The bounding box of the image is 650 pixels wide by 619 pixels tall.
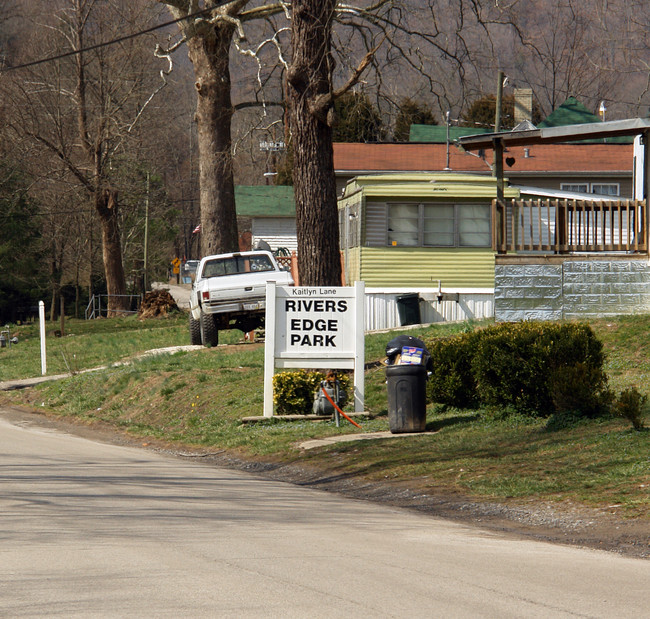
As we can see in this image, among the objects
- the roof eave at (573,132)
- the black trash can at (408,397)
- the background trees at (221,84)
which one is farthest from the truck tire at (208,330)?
the black trash can at (408,397)

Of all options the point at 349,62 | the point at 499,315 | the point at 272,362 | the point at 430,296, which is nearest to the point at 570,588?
the point at 272,362

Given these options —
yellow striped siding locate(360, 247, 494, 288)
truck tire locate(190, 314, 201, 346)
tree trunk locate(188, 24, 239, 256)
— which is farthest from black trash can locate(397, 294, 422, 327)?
truck tire locate(190, 314, 201, 346)

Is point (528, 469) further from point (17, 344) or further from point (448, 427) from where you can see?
point (17, 344)

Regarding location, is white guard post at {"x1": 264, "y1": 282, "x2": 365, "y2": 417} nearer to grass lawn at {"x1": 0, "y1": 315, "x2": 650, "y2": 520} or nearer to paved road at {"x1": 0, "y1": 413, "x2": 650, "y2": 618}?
grass lawn at {"x1": 0, "y1": 315, "x2": 650, "y2": 520}

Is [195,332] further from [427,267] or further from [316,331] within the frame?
[316,331]

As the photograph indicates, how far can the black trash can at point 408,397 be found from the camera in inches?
493

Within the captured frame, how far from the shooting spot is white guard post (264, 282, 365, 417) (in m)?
14.5

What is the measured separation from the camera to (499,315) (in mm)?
19500

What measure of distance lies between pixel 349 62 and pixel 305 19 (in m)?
1.46

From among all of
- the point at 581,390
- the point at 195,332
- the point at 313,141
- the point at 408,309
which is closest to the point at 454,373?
the point at 581,390

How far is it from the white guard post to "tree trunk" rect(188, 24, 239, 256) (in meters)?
11.6

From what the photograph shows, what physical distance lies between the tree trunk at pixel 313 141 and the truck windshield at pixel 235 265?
6.93 metres

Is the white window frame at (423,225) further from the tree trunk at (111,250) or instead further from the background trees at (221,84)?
the tree trunk at (111,250)

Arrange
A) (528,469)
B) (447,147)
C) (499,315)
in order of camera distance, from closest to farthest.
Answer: (528,469), (499,315), (447,147)
